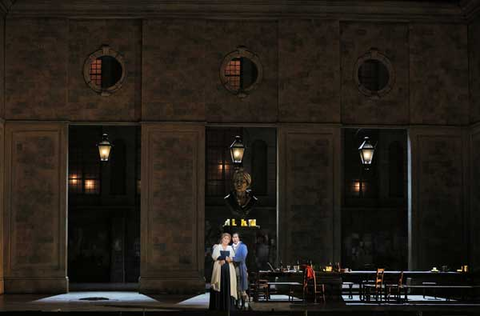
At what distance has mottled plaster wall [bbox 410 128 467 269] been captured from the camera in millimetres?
27328

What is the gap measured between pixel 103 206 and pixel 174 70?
15236mm

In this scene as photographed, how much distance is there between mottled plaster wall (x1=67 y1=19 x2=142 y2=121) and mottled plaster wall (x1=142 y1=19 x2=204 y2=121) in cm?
35

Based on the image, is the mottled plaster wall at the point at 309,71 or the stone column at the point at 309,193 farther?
the mottled plaster wall at the point at 309,71

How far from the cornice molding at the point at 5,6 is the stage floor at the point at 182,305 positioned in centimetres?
796

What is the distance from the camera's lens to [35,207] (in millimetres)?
26656

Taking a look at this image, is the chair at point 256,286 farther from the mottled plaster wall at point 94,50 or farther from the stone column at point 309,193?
the mottled plaster wall at point 94,50

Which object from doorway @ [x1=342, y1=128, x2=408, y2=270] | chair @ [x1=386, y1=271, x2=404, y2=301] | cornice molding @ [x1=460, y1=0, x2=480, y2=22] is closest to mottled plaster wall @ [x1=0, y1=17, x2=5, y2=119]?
chair @ [x1=386, y1=271, x2=404, y2=301]

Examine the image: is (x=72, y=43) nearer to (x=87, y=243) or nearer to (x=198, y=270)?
(x=198, y=270)

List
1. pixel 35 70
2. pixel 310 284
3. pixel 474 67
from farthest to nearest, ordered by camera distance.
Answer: pixel 474 67, pixel 35 70, pixel 310 284

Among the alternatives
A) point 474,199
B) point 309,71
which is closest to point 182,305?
point 309,71

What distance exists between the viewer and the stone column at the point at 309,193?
1062 inches

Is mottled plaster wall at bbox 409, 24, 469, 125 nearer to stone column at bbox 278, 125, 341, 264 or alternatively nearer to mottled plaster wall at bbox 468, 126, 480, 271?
mottled plaster wall at bbox 468, 126, 480, 271

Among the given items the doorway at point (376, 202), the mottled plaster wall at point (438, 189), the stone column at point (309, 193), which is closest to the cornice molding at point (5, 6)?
the stone column at point (309, 193)

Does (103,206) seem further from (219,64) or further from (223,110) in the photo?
(219,64)
